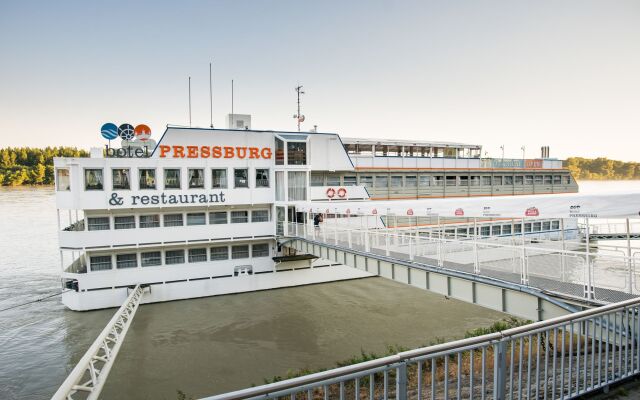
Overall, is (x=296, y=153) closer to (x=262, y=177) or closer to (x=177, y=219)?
(x=262, y=177)

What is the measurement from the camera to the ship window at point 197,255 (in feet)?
82.6

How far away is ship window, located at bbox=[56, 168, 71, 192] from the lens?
2241cm

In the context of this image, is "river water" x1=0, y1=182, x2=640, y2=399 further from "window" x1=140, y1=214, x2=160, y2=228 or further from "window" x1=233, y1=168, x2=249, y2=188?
"window" x1=233, y1=168, x2=249, y2=188

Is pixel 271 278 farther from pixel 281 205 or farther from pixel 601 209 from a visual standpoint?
pixel 601 209

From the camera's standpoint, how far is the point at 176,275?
24.5 meters

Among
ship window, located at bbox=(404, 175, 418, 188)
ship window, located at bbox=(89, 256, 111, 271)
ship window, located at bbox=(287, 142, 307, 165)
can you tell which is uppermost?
ship window, located at bbox=(287, 142, 307, 165)

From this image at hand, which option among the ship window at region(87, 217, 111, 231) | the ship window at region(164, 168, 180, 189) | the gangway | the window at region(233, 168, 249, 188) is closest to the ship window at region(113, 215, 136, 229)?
the ship window at region(87, 217, 111, 231)

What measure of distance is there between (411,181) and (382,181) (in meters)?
2.71

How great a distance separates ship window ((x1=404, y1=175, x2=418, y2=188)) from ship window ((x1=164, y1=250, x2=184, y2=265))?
58.5 feet

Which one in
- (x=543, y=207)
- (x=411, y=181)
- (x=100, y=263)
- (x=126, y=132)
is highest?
(x=126, y=132)

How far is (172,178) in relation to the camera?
2420 cm

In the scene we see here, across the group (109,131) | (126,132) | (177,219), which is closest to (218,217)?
(177,219)

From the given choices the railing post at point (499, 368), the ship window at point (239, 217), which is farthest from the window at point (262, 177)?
the railing post at point (499, 368)

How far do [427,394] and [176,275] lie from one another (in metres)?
19.1
